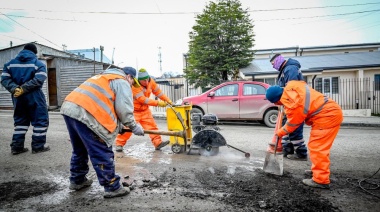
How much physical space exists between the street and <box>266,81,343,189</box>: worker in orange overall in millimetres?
231

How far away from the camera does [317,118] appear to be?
302 cm

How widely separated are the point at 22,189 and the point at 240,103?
7136 millimetres

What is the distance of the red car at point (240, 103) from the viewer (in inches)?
336

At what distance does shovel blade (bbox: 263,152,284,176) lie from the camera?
3369 millimetres

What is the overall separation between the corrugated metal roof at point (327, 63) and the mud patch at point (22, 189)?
1365 cm

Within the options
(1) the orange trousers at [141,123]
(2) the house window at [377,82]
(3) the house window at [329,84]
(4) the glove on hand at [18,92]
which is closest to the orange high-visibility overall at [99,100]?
(1) the orange trousers at [141,123]

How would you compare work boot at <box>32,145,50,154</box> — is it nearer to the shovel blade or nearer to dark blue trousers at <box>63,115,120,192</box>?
dark blue trousers at <box>63,115,120,192</box>

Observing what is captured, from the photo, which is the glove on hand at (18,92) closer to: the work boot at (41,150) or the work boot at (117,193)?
the work boot at (41,150)

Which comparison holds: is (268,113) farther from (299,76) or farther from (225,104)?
(299,76)

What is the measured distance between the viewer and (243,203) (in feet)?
8.27

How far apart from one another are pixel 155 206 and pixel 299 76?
3399mm

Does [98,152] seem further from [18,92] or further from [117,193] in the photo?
[18,92]

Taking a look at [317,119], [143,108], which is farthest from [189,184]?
[143,108]

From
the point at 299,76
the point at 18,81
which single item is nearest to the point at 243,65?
the point at 299,76
